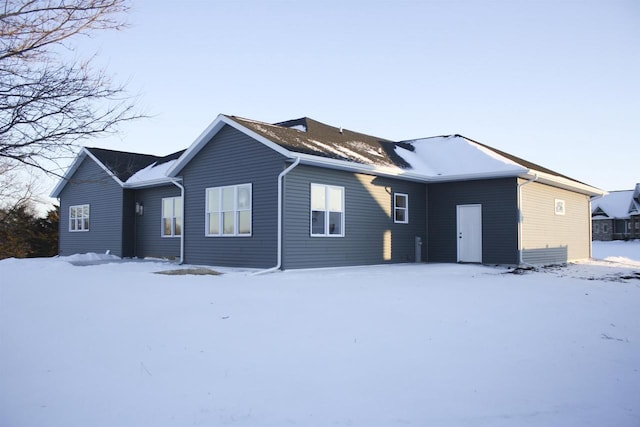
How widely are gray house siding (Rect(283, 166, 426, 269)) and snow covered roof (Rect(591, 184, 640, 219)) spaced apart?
42.8 m

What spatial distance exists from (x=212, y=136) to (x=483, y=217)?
8.96m

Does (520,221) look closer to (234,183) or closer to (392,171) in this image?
(392,171)

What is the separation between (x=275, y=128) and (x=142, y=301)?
8403 millimetres

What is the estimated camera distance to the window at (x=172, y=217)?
63.1 feet

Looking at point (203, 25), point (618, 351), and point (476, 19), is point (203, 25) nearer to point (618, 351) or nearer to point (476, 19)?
point (476, 19)

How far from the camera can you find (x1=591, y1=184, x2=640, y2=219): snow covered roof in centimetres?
5344

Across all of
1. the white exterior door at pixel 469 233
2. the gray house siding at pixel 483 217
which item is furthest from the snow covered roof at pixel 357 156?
the white exterior door at pixel 469 233

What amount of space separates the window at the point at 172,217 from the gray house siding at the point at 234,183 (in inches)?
91.4

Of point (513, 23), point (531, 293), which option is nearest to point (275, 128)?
point (513, 23)

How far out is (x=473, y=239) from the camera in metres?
17.8

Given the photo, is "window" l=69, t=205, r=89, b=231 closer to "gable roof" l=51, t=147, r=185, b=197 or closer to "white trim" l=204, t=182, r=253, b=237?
"gable roof" l=51, t=147, r=185, b=197

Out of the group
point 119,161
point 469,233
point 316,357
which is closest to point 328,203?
point 469,233

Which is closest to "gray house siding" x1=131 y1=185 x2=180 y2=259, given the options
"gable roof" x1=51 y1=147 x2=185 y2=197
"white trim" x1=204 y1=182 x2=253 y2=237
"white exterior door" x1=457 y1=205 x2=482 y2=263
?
"gable roof" x1=51 y1=147 x2=185 y2=197

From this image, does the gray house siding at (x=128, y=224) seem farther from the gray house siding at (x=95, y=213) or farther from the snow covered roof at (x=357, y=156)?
the snow covered roof at (x=357, y=156)
